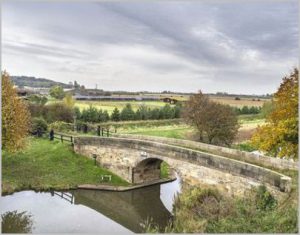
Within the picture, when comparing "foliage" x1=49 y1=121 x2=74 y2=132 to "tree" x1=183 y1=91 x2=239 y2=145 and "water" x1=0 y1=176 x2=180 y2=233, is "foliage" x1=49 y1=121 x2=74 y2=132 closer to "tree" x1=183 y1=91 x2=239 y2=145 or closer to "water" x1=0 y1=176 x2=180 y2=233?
"tree" x1=183 y1=91 x2=239 y2=145

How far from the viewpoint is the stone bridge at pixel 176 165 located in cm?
1542

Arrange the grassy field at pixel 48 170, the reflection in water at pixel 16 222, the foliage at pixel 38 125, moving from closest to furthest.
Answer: the reflection in water at pixel 16 222
the grassy field at pixel 48 170
the foliage at pixel 38 125

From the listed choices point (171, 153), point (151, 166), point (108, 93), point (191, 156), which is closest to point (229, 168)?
point (191, 156)

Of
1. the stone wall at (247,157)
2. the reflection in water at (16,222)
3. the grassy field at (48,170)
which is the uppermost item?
the stone wall at (247,157)

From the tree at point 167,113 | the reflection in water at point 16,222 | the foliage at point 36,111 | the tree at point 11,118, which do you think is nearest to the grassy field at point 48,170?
the tree at point 11,118

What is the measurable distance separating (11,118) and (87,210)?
262 inches

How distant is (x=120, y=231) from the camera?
17.4m

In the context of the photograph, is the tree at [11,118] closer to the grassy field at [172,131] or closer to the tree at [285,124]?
the tree at [285,124]

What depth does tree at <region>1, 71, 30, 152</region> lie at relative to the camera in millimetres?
20438

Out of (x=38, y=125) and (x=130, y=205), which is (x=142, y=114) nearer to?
(x=38, y=125)

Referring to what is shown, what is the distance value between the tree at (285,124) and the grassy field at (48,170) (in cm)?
930

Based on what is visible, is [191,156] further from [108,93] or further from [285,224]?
[108,93]

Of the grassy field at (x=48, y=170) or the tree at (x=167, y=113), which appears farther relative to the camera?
the tree at (x=167, y=113)

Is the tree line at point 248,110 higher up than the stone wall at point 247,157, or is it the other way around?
the tree line at point 248,110
